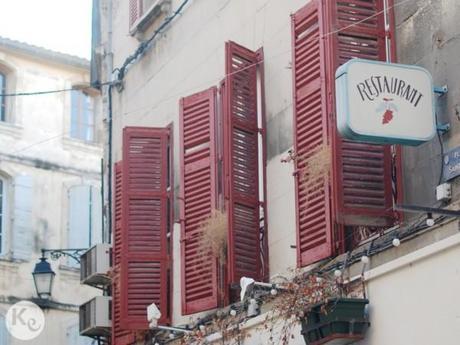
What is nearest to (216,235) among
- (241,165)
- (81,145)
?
(241,165)

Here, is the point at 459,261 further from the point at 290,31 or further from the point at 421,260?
the point at 290,31

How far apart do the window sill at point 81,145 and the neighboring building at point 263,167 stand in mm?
10194

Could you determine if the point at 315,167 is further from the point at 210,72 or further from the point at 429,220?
the point at 210,72

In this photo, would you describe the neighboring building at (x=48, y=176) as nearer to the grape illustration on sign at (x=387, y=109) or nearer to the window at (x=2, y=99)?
the window at (x=2, y=99)

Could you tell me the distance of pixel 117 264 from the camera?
48.9 feet

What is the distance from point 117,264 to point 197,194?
2226mm

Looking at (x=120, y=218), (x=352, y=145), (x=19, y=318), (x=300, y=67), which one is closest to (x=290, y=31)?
(x=300, y=67)

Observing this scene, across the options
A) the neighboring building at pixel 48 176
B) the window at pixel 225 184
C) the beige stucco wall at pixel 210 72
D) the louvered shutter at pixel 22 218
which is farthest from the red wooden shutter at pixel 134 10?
the louvered shutter at pixel 22 218

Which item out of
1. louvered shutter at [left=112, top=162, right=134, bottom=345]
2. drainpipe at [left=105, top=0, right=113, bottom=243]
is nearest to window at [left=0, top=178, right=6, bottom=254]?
drainpipe at [left=105, top=0, right=113, bottom=243]

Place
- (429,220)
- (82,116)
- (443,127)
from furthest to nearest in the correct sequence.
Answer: (82,116), (443,127), (429,220)

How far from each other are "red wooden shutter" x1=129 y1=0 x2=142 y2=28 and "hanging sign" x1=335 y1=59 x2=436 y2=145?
726 cm

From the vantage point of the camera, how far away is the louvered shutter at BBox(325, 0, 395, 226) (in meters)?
10.2

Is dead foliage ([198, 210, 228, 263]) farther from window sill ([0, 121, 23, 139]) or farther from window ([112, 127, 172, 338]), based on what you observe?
window sill ([0, 121, 23, 139])

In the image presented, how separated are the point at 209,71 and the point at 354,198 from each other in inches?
171
